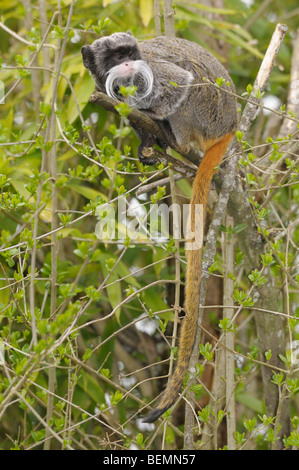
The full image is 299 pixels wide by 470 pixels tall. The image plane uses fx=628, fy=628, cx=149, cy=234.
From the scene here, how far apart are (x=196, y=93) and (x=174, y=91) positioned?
0.43 feet

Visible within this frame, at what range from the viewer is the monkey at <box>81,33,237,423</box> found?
2598 millimetres

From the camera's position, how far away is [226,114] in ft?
9.29

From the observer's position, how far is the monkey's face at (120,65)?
2.59 meters

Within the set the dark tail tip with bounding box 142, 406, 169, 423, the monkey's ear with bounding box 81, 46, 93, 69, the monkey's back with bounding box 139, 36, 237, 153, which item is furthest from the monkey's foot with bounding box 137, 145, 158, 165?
the dark tail tip with bounding box 142, 406, 169, 423

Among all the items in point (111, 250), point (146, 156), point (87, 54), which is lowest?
point (111, 250)

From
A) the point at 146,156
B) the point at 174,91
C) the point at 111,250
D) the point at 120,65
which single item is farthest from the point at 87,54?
the point at 111,250

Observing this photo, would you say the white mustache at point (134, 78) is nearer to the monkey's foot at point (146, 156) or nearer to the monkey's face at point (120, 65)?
the monkey's face at point (120, 65)

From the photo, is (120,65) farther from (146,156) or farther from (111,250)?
(111,250)

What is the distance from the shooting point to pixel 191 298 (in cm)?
226

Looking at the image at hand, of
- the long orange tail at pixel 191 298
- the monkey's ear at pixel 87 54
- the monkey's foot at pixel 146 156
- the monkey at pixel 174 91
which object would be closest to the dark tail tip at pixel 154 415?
the long orange tail at pixel 191 298

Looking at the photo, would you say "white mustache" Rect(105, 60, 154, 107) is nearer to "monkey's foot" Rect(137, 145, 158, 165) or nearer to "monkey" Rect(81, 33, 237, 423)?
"monkey" Rect(81, 33, 237, 423)

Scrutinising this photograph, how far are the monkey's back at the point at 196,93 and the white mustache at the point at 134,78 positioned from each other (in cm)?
12
